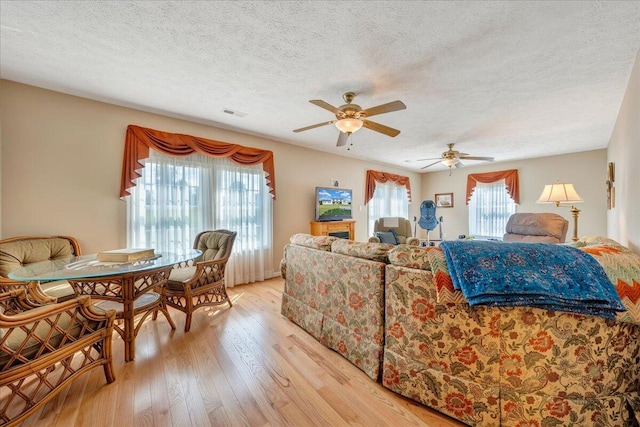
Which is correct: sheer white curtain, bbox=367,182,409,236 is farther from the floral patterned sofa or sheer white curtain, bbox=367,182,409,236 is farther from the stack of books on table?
the stack of books on table

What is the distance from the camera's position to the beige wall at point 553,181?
189 inches

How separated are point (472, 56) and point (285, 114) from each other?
2.08 meters

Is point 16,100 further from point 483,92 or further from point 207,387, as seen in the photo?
point 483,92

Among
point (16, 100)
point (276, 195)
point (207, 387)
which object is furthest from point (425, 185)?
point (16, 100)

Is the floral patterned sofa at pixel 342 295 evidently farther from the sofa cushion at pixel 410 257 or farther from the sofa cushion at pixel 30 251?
the sofa cushion at pixel 30 251

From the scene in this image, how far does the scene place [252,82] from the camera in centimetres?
238

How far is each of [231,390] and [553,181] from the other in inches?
278

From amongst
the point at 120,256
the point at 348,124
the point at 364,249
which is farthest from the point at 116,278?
the point at 348,124

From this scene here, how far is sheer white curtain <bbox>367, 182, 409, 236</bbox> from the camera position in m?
6.26

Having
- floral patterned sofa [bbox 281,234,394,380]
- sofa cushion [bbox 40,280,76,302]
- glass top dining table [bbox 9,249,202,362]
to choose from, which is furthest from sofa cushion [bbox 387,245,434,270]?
sofa cushion [bbox 40,280,76,302]

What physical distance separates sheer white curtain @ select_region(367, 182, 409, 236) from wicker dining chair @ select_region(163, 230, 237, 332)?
412 cm

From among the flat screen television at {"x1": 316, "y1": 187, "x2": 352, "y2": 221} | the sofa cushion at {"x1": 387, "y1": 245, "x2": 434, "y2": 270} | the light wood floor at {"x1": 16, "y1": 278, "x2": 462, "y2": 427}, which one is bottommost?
the light wood floor at {"x1": 16, "y1": 278, "x2": 462, "y2": 427}

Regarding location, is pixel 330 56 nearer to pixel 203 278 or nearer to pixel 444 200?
pixel 203 278

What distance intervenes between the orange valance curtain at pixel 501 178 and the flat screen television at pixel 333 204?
358 centimetres
